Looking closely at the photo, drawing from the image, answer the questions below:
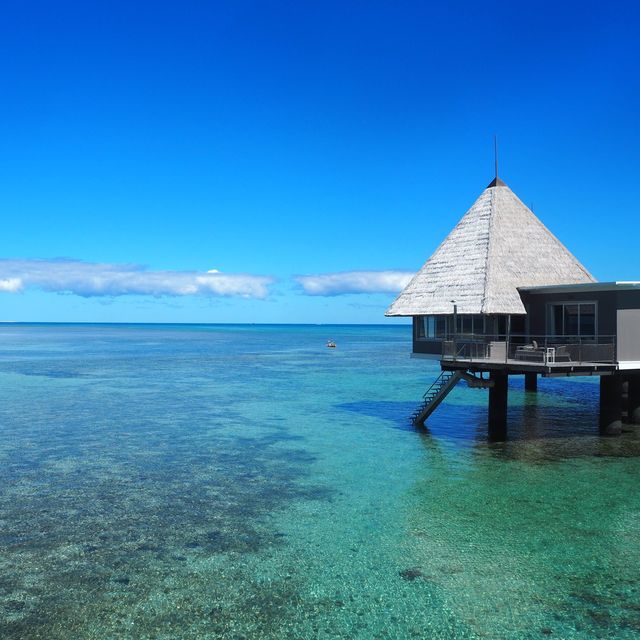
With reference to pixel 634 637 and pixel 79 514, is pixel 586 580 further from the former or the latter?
pixel 79 514

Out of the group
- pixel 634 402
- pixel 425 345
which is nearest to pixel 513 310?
pixel 425 345

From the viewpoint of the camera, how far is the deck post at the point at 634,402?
31469 mm

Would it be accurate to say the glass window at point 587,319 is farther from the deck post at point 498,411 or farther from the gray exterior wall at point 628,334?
the deck post at point 498,411

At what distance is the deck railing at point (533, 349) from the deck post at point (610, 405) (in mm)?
3314

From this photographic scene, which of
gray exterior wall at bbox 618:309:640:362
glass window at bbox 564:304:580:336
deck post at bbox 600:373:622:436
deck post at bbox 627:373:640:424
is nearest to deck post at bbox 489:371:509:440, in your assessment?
glass window at bbox 564:304:580:336

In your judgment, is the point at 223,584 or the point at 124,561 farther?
the point at 124,561

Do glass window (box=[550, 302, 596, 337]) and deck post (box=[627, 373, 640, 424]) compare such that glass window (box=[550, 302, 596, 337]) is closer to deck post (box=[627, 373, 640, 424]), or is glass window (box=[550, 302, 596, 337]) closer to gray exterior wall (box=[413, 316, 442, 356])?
gray exterior wall (box=[413, 316, 442, 356])

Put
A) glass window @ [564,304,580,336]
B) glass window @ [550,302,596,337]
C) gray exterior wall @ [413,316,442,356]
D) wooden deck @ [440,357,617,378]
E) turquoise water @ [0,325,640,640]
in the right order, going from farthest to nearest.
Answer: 1. gray exterior wall @ [413,316,442,356]
2. glass window @ [564,304,580,336]
3. glass window @ [550,302,596,337]
4. wooden deck @ [440,357,617,378]
5. turquoise water @ [0,325,640,640]

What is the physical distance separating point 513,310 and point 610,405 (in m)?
7.11

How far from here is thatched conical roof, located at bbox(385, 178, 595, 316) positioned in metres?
25.5

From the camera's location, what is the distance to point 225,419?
36.0m

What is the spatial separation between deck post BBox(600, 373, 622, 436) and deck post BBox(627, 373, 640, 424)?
409 centimetres

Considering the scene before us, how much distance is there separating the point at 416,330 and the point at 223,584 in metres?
17.2

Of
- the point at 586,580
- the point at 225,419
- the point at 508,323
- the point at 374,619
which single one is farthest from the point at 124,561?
the point at 225,419
